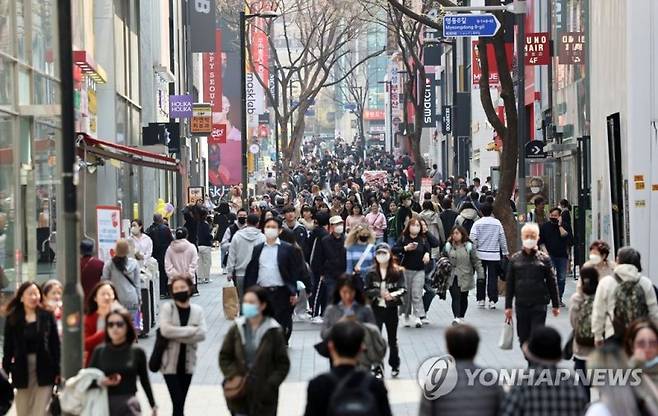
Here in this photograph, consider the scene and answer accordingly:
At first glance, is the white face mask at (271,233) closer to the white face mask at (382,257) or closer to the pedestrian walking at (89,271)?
the white face mask at (382,257)

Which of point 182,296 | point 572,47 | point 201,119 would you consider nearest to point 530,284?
point 182,296

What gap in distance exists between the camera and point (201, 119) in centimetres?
4750

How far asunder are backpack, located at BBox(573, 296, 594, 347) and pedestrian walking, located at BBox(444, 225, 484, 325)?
787cm

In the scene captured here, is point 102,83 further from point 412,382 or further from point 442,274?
point 412,382

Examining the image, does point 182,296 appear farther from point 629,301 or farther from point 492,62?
point 492,62

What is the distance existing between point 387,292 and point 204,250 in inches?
602

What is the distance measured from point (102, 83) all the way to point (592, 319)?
72.7 ft

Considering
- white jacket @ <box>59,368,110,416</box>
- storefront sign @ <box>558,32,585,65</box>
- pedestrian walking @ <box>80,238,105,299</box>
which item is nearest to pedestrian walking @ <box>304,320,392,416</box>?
white jacket @ <box>59,368,110,416</box>

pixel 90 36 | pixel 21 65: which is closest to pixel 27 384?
pixel 21 65

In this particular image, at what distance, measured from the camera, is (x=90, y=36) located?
3219cm

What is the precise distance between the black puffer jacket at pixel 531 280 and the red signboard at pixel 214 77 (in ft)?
147

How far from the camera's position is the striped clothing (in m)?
23.0

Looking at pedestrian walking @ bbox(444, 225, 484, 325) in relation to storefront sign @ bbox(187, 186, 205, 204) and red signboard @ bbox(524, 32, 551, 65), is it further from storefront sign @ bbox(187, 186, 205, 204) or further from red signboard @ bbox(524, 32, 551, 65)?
storefront sign @ bbox(187, 186, 205, 204)

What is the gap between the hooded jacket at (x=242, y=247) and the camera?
64.1 ft
